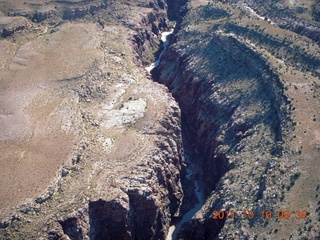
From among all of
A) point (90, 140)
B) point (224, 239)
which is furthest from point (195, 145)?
point (224, 239)

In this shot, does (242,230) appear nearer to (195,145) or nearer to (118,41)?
(195,145)

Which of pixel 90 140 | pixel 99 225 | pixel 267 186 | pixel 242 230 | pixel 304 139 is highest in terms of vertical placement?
pixel 304 139

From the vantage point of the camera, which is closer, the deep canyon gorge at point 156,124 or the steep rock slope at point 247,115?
the steep rock slope at point 247,115
